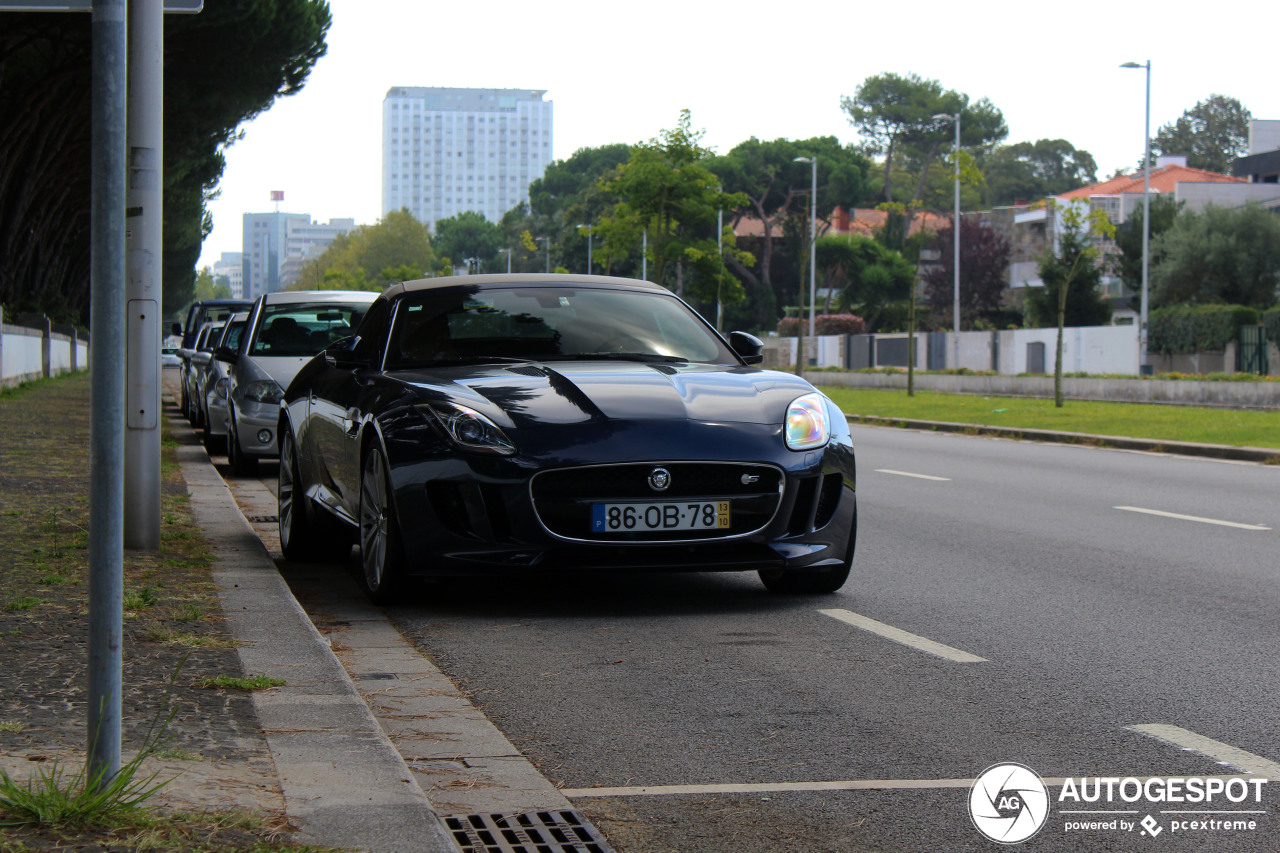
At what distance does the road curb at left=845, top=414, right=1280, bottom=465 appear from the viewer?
17.3 meters

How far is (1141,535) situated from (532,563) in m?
5.03

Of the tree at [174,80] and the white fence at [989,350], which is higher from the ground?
the tree at [174,80]

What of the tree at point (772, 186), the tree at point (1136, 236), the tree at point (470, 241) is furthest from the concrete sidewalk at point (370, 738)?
the tree at point (470, 241)

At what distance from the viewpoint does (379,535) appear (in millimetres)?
6641

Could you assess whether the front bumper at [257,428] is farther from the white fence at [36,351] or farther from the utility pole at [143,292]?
the white fence at [36,351]

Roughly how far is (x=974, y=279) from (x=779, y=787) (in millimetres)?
79923

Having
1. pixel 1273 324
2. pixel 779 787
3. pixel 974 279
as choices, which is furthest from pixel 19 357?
pixel 974 279

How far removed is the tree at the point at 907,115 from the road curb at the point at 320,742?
99.7 metres

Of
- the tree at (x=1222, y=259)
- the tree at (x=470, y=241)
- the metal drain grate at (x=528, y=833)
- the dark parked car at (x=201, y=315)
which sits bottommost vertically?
the metal drain grate at (x=528, y=833)

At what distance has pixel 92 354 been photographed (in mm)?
3205

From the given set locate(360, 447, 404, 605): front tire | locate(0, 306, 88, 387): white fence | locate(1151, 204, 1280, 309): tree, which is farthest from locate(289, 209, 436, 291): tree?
locate(360, 447, 404, 605): front tire

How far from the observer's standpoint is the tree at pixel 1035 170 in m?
127

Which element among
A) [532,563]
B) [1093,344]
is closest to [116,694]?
[532,563]

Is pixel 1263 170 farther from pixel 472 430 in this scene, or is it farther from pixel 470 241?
pixel 470 241
